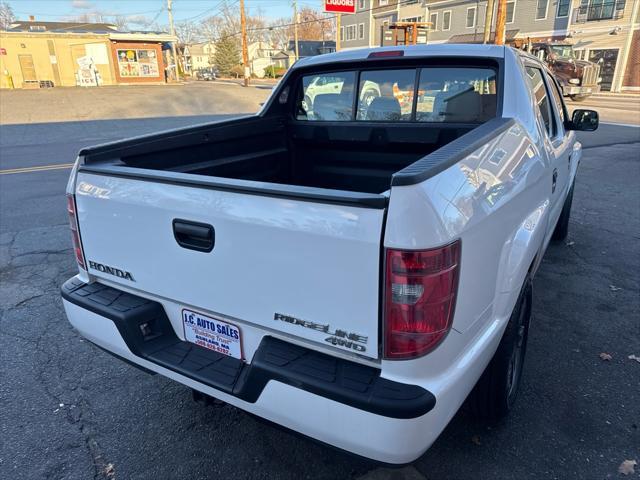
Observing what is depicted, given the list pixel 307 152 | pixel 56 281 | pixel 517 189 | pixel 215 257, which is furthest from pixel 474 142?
pixel 56 281

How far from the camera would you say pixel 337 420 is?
5.54 feet

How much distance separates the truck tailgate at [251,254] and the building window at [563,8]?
42.4 metres

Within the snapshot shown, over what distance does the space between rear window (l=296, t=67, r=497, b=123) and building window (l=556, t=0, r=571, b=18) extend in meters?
40.3

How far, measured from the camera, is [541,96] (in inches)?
136

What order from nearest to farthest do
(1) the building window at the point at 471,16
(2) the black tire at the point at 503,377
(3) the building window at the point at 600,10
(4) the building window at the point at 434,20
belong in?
(2) the black tire at the point at 503,377, (3) the building window at the point at 600,10, (1) the building window at the point at 471,16, (4) the building window at the point at 434,20

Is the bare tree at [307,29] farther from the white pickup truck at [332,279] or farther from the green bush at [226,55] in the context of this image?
the white pickup truck at [332,279]

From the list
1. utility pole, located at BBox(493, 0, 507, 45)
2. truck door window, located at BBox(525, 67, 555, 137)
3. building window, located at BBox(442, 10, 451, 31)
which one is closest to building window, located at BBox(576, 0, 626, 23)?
building window, located at BBox(442, 10, 451, 31)

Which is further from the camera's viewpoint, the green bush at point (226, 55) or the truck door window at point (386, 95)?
the green bush at point (226, 55)

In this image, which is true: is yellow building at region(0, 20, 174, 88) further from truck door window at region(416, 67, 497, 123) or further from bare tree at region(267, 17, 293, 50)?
bare tree at region(267, 17, 293, 50)

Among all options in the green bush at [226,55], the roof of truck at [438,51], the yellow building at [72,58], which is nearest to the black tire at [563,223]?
the roof of truck at [438,51]

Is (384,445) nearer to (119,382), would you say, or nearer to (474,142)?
(474,142)

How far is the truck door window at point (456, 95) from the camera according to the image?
3188 millimetres

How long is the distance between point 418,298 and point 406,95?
2.27m

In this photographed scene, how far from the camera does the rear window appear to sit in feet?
10.6
